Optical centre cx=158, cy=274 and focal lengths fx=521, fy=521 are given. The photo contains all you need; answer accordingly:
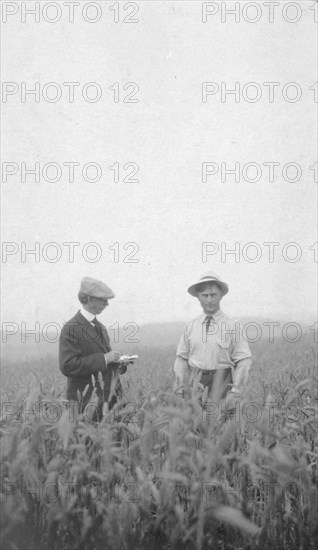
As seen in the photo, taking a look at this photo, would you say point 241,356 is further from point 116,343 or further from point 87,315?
point 116,343

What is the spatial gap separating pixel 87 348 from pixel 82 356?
2.7 inches

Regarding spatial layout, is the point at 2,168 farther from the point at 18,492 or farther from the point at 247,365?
the point at 18,492

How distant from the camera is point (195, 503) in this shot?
132 cm

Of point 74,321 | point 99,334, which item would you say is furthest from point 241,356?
point 74,321

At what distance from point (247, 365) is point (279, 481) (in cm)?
220

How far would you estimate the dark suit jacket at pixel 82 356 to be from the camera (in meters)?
3.59

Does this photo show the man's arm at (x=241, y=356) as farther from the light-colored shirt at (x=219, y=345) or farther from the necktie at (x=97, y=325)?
the necktie at (x=97, y=325)

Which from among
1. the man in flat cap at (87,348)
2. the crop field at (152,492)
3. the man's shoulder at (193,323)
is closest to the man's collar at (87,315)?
the man in flat cap at (87,348)

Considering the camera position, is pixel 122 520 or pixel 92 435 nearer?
pixel 122 520

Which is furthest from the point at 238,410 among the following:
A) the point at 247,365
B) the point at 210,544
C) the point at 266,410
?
the point at 247,365

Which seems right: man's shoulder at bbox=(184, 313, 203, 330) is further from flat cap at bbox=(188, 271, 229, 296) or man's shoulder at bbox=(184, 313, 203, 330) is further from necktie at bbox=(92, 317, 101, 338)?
necktie at bbox=(92, 317, 101, 338)

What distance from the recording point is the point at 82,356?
383 cm

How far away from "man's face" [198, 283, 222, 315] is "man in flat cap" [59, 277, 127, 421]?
660 millimetres

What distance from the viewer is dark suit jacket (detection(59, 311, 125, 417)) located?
3592 millimetres
